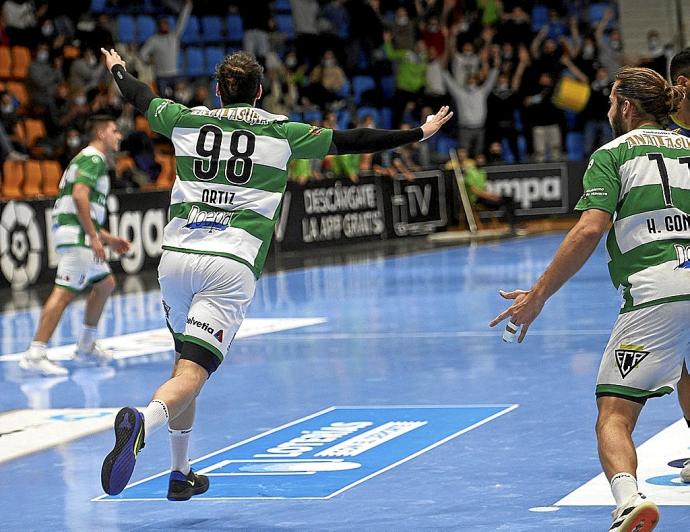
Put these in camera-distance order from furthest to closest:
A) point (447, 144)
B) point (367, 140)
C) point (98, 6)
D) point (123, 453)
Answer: point (447, 144)
point (98, 6)
point (367, 140)
point (123, 453)

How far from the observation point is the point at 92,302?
11.7m

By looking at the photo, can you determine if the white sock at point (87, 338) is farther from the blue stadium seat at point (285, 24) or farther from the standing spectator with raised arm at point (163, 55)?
the blue stadium seat at point (285, 24)

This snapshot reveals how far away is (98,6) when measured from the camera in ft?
93.8

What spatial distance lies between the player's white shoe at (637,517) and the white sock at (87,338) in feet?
24.2

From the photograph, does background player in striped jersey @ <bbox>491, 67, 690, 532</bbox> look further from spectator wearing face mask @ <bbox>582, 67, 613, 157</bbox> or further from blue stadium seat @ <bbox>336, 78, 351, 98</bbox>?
spectator wearing face mask @ <bbox>582, 67, 613, 157</bbox>

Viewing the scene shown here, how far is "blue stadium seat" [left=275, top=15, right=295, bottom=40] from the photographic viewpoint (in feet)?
104

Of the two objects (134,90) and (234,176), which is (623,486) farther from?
(134,90)

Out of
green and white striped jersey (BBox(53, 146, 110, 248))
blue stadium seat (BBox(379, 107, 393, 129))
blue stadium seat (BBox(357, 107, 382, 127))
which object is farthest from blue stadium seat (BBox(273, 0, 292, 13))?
green and white striped jersey (BBox(53, 146, 110, 248))

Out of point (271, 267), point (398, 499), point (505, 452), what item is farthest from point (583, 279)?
point (398, 499)

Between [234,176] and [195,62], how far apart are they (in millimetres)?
23595

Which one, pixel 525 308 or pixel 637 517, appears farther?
pixel 525 308

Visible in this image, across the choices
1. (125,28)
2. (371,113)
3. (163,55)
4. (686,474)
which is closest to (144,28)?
(125,28)

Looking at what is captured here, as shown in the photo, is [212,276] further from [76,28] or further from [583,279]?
[76,28]

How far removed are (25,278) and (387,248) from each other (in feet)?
24.1
